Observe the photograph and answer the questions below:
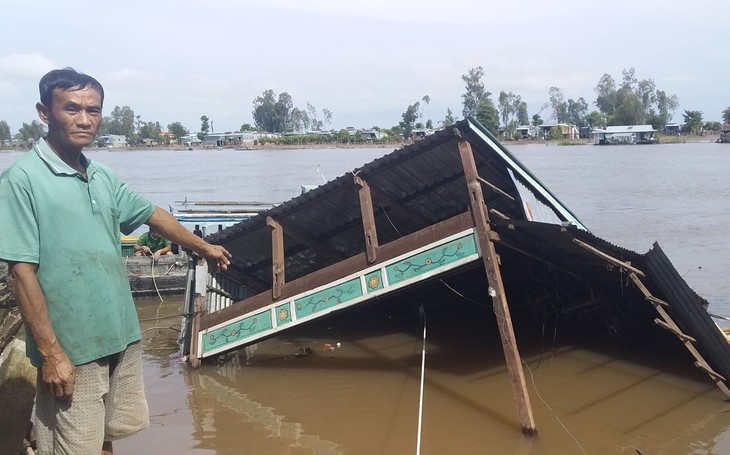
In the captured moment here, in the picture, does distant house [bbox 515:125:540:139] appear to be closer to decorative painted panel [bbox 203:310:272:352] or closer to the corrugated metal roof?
the corrugated metal roof

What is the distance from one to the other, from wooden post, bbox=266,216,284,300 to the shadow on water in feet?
3.95

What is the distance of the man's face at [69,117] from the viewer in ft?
9.19

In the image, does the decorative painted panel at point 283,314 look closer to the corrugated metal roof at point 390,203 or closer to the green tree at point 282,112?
the corrugated metal roof at point 390,203

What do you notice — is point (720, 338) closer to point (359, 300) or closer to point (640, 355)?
point (640, 355)

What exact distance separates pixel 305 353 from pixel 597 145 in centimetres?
8460

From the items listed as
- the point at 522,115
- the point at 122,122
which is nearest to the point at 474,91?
the point at 522,115

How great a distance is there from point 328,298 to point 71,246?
4.37 metres

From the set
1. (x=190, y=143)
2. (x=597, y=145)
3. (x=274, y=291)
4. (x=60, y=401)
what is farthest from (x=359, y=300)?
(x=190, y=143)

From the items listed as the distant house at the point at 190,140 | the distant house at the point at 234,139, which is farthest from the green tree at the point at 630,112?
the distant house at the point at 190,140

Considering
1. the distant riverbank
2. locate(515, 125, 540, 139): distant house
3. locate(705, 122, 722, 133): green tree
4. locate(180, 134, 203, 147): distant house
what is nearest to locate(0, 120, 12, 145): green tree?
the distant riverbank

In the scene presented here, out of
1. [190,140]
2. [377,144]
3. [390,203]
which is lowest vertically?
[390,203]

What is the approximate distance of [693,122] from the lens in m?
87.6

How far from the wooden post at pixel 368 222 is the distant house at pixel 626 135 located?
8461 centimetres

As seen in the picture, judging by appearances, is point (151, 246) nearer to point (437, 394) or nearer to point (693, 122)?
point (437, 394)
